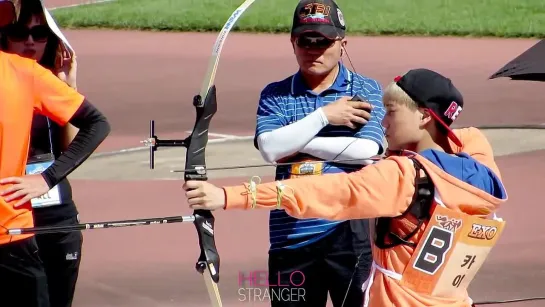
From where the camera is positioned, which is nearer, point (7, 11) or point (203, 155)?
point (203, 155)

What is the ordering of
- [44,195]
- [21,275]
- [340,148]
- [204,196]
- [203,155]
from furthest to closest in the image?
[44,195] < [340,148] < [21,275] < [203,155] < [204,196]

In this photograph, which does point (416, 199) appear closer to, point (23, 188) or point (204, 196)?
point (204, 196)

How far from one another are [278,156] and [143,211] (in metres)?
5.14

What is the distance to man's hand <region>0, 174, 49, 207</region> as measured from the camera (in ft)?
15.3

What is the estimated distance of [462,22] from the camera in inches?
950

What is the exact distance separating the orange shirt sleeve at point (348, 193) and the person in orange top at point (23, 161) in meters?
1.28

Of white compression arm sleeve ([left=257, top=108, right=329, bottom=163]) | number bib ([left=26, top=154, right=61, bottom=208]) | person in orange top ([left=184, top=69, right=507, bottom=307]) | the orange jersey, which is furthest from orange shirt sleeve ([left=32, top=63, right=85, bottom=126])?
person in orange top ([left=184, top=69, right=507, bottom=307])

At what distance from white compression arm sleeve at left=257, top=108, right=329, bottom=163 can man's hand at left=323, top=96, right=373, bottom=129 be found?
33mm

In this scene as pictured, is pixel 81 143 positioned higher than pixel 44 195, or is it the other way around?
pixel 81 143

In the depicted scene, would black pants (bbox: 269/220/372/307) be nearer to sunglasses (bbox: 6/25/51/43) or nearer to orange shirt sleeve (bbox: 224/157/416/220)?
orange shirt sleeve (bbox: 224/157/416/220)

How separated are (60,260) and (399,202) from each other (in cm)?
215

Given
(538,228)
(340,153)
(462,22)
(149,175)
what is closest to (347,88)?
(340,153)

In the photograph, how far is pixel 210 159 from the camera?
39.4 feet

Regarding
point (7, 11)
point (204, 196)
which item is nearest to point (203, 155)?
point (204, 196)
